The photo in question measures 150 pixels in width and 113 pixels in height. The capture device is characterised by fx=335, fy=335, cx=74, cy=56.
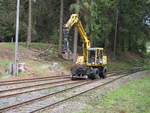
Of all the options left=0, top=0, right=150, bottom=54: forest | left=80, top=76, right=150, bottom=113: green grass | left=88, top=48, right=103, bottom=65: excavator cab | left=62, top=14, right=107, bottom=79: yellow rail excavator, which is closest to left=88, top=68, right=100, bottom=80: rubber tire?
left=62, top=14, right=107, bottom=79: yellow rail excavator

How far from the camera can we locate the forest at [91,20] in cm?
3872

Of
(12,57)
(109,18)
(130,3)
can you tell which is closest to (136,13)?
(130,3)

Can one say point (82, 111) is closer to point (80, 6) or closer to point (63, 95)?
point (63, 95)

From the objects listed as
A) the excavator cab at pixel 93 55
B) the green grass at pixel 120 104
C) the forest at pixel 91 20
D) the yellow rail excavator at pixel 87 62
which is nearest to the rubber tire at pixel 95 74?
the yellow rail excavator at pixel 87 62

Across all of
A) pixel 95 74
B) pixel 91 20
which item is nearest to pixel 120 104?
pixel 95 74

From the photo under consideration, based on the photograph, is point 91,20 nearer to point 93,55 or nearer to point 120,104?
point 93,55

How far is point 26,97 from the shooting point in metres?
15.6

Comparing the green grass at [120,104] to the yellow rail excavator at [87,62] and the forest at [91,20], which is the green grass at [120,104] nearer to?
the yellow rail excavator at [87,62]

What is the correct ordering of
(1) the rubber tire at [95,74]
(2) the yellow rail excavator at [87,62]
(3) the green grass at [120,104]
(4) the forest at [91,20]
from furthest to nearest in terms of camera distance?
(4) the forest at [91,20]
(1) the rubber tire at [95,74]
(2) the yellow rail excavator at [87,62]
(3) the green grass at [120,104]

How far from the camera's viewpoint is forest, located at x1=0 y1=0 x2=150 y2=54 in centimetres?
3872

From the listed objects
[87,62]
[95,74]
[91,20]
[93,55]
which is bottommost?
[95,74]

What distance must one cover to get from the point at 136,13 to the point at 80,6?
23.0 meters

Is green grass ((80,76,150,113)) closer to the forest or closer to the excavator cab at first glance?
the excavator cab

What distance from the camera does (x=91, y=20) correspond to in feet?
124
